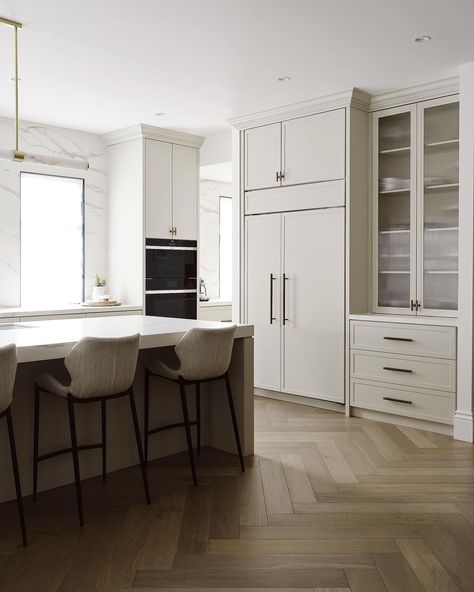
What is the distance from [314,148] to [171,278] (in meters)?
2.21

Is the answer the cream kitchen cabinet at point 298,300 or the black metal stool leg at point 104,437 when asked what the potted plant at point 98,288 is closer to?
the cream kitchen cabinet at point 298,300

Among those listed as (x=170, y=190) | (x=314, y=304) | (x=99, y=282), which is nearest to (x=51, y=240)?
(x=99, y=282)

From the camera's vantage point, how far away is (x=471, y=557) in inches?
101

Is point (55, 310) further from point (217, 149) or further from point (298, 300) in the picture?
point (217, 149)

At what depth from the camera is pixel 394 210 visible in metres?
5.14

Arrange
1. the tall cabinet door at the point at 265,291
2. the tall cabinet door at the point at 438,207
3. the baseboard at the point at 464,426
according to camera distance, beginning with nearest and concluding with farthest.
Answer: the baseboard at the point at 464,426, the tall cabinet door at the point at 438,207, the tall cabinet door at the point at 265,291

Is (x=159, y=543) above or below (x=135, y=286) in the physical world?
below

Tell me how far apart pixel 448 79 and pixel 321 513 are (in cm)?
336

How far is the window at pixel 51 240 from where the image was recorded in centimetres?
616

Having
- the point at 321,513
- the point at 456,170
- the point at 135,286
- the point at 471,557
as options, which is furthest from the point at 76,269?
the point at 471,557

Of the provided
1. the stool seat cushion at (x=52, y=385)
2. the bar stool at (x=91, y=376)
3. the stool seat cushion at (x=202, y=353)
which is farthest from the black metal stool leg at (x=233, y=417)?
the stool seat cushion at (x=52, y=385)

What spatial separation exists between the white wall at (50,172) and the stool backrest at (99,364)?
335 cm

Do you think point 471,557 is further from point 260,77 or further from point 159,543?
point 260,77

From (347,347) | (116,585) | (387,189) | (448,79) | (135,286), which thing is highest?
(448,79)
